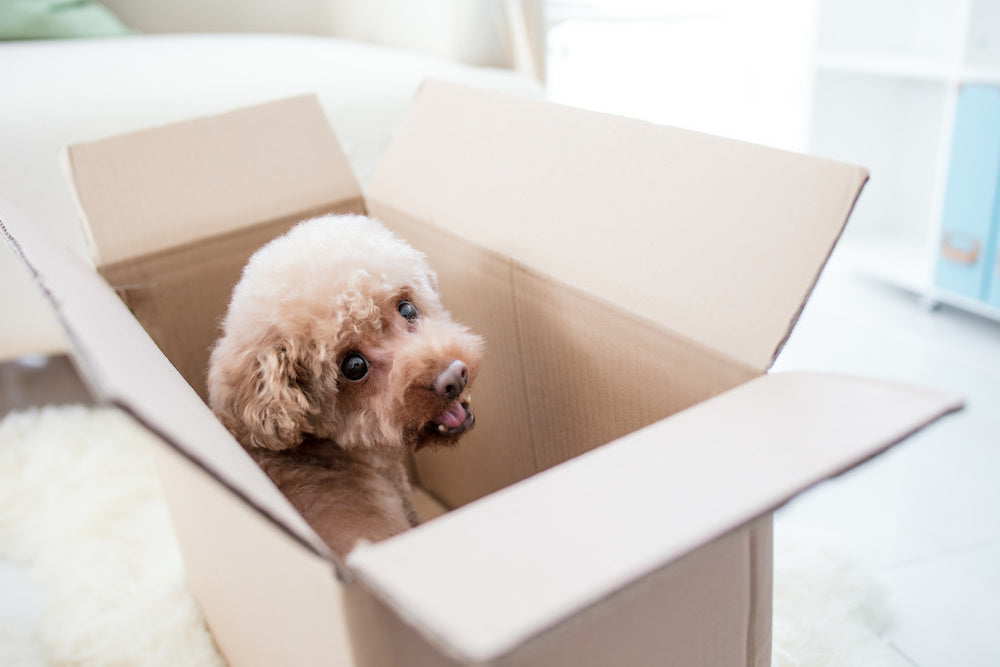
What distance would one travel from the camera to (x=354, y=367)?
2.42 ft

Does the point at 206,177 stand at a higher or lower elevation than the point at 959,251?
higher

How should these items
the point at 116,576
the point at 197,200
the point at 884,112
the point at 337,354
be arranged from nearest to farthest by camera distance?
1. the point at 337,354
2. the point at 197,200
3. the point at 116,576
4. the point at 884,112

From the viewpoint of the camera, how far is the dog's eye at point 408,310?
0.77 meters

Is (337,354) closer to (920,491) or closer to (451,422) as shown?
(451,422)

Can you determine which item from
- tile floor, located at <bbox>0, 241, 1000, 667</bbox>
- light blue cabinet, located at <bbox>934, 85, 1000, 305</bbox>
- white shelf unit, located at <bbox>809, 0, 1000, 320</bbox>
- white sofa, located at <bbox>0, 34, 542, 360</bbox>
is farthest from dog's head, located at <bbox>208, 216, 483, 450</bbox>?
white shelf unit, located at <bbox>809, 0, 1000, 320</bbox>

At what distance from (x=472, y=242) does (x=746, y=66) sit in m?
2.41

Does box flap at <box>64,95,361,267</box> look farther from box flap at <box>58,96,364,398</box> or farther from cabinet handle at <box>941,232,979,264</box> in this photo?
cabinet handle at <box>941,232,979,264</box>

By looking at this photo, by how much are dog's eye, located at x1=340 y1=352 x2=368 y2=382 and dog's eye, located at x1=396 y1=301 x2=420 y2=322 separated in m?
0.06

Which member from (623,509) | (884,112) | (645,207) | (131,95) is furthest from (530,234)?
(884,112)

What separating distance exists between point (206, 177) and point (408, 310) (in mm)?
303

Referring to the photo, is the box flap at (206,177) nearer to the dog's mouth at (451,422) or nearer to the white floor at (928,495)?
the dog's mouth at (451,422)

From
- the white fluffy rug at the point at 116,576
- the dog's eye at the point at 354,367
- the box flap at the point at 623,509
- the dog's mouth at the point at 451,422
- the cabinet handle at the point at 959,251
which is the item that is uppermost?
the box flap at the point at 623,509

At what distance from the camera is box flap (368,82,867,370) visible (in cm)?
51

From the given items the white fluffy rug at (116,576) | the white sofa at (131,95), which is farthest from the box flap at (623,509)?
the white sofa at (131,95)
